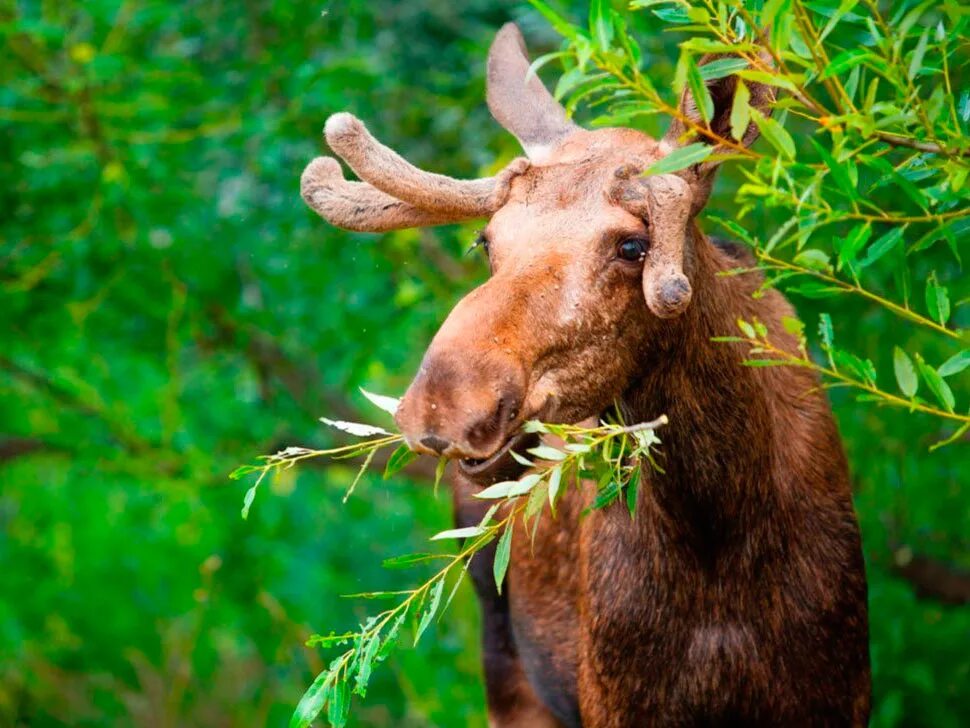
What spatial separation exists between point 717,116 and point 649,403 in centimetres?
68

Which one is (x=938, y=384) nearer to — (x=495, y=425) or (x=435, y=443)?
(x=495, y=425)

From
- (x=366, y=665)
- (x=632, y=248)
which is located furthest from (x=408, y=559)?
(x=632, y=248)

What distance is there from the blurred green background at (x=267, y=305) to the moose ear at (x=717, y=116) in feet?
6.56

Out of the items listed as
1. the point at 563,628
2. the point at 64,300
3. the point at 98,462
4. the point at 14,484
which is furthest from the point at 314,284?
the point at 14,484

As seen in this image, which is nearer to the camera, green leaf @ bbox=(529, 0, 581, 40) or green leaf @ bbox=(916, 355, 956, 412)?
green leaf @ bbox=(529, 0, 581, 40)

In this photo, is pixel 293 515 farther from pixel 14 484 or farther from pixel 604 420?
pixel 604 420

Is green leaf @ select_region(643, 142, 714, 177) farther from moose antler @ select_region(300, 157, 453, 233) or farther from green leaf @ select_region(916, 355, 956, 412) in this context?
moose antler @ select_region(300, 157, 453, 233)

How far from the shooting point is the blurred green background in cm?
607

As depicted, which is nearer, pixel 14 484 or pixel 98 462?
pixel 98 462

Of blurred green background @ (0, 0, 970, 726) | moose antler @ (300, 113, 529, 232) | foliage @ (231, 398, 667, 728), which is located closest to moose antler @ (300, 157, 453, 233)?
moose antler @ (300, 113, 529, 232)

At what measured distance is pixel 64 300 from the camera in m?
6.93

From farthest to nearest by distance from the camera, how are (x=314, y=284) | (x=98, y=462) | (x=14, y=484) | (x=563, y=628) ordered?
(x=14, y=484)
(x=98, y=462)
(x=314, y=284)
(x=563, y=628)

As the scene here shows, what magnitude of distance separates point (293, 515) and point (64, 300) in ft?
5.25

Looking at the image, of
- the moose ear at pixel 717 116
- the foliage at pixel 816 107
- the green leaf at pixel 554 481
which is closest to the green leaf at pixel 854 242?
the foliage at pixel 816 107
